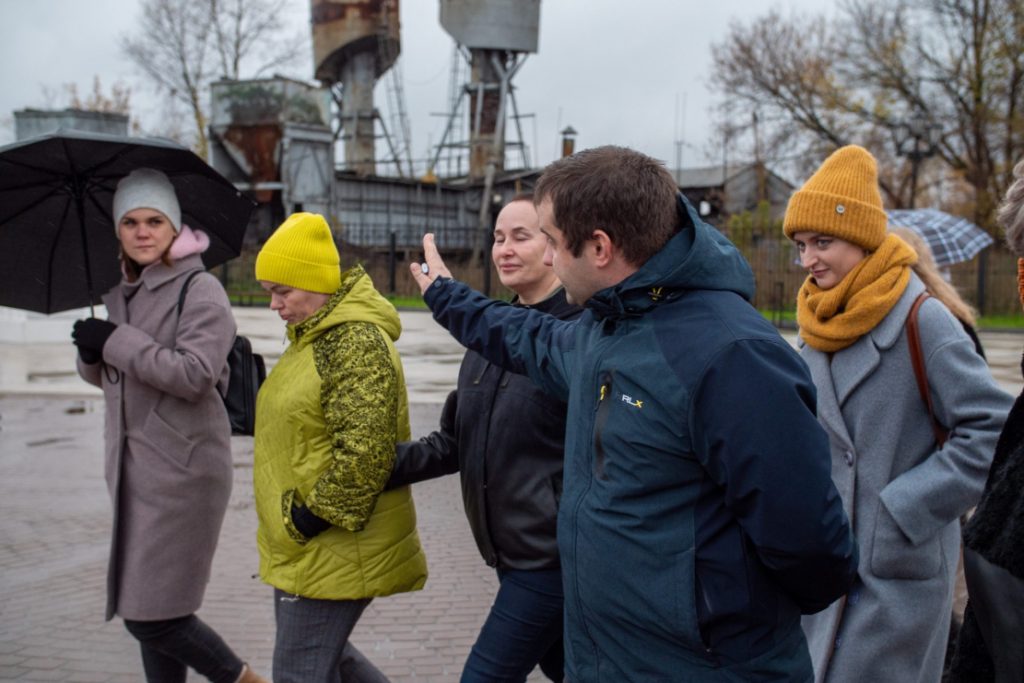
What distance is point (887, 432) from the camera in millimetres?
2939

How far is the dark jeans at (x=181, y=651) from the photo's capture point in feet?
12.0

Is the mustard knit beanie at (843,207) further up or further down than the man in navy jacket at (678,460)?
further up

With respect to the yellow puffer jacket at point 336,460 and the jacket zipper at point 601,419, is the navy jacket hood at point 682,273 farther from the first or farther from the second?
the yellow puffer jacket at point 336,460

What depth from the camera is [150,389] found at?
3.66 m

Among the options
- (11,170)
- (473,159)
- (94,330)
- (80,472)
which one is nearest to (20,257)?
(11,170)

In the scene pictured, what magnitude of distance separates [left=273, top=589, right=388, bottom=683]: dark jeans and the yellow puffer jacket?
0.21 feet

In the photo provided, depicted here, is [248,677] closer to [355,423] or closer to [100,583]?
[355,423]

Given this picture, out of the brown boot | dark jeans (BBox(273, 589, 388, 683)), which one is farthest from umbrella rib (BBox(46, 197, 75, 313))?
dark jeans (BBox(273, 589, 388, 683))

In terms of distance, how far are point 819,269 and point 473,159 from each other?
140ft

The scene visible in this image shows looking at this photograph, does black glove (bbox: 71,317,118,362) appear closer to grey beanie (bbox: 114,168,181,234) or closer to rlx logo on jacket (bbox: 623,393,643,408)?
grey beanie (bbox: 114,168,181,234)

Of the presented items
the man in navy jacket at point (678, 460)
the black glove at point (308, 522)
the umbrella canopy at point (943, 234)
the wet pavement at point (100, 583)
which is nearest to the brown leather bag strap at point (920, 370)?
the man in navy jacket at point (678, 460)

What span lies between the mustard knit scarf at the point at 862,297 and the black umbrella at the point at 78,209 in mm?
2341

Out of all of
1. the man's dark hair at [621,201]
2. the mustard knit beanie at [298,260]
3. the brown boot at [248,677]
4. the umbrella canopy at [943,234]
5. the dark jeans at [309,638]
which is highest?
the man's dark hair at [621,201]

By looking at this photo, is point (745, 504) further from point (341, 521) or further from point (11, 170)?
point (11, 170)
